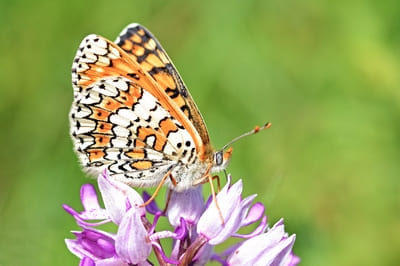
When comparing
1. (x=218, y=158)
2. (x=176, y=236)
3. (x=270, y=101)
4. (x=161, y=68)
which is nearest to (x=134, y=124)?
(x=161, y=68)

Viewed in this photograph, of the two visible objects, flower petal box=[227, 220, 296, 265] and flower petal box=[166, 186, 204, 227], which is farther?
flower petal box=[166, 186, 204, 227]

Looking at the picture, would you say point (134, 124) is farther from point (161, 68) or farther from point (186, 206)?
point (186, 206)

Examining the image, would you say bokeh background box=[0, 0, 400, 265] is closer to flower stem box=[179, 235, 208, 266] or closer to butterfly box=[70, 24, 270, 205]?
butterfly box=[70, 24, 270, 205]

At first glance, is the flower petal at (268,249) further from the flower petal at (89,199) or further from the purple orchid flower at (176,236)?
the flower petal at (89,199)

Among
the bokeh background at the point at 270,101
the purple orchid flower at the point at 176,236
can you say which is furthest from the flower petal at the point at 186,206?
the bokeh background at the point at 270,101

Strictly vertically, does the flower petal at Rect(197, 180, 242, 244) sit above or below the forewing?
below

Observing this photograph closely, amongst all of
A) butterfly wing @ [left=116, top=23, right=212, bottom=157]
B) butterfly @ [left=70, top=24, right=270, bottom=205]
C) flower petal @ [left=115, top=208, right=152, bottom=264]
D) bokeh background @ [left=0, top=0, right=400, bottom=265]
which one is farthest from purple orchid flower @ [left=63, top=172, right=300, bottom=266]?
bokeh background @ [left=0, top=0, right=400, bottom=265]
